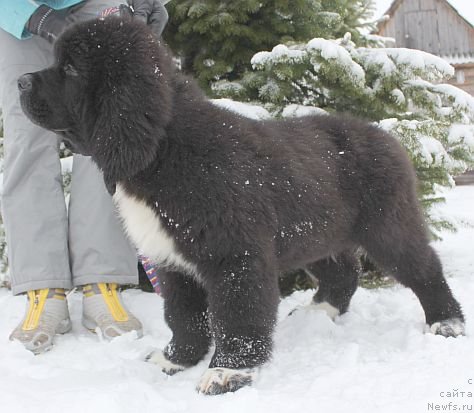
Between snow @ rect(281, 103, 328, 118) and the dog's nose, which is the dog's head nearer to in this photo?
the dog's nose

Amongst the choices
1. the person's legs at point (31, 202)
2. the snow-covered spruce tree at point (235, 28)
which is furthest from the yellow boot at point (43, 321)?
the snow-covered spruce tree at point (235, 28)

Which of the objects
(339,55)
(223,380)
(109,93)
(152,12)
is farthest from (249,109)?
(223,380)

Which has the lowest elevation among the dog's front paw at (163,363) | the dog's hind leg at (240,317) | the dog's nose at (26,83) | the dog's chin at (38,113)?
the dog's front paw at (163,363)

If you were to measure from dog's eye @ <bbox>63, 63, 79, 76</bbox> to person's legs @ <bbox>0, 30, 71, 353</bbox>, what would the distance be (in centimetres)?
96

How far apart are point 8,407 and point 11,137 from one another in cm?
184

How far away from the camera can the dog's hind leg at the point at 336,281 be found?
378 cm

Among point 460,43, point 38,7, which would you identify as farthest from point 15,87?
point 460,43

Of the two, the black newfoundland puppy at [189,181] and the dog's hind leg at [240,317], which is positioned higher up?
the black newfoundland puppy at [189,181]

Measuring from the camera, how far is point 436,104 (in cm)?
488

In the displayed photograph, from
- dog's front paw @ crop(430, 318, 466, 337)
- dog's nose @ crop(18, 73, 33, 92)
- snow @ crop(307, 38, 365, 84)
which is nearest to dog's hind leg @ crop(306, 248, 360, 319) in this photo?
dog's front paw @ crop(430, 318, 466, 337)

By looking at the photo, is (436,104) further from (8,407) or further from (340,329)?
(8,407)

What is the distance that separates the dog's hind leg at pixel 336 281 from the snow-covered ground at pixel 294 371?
11 cm

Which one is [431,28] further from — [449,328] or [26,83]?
[26,83]

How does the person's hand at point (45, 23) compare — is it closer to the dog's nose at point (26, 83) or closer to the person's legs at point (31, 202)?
the person's legs at point (31, 202)
